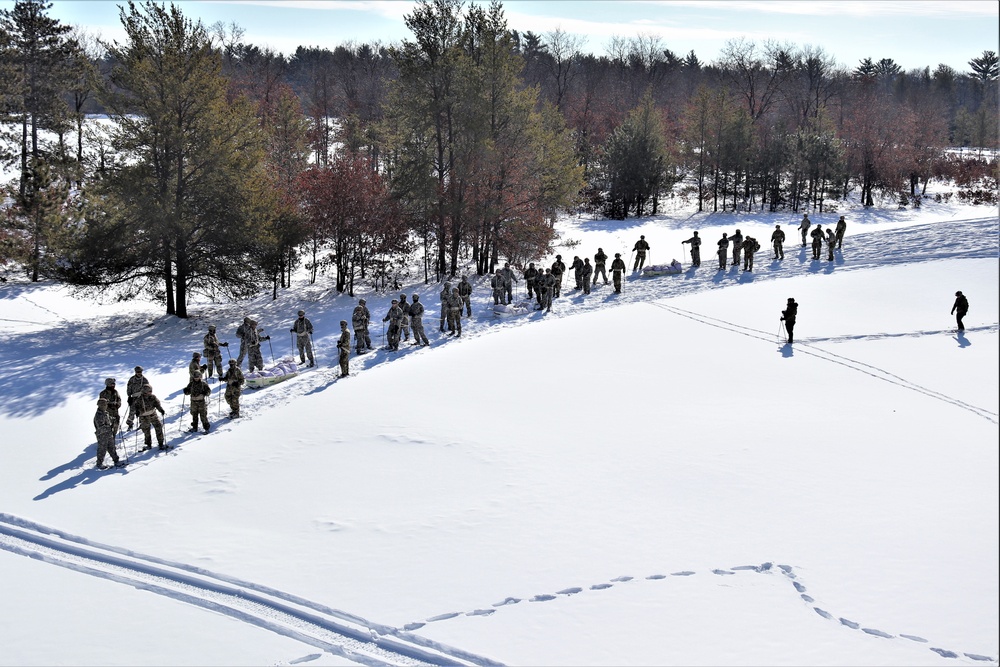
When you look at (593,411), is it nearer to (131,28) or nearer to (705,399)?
(705,399)

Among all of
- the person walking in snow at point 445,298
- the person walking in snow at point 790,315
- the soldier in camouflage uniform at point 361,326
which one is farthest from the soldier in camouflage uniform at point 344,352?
the person walking in snow at point 790,315

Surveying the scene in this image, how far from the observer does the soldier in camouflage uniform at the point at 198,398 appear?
1451 centimetres

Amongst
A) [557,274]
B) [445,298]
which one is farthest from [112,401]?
[557,274]

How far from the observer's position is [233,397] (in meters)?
15.3

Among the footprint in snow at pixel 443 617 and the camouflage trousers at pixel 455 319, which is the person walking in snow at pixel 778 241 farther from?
the footprint in snow at pixel 443 617

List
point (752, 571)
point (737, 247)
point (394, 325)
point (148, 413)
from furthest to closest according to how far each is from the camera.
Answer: point (737, 247) → point (394, 325) → point (148, 413) → point (752, 571)

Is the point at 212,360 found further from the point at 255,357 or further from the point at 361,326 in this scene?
the point at 361,326

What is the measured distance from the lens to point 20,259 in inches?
1064

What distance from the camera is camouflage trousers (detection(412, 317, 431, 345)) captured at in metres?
20.4

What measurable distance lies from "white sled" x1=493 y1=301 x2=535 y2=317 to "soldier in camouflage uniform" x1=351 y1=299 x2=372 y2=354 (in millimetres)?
4788

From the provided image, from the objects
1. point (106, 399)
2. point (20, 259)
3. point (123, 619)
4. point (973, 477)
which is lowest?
point (123, 619)

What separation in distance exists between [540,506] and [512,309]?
526 inches

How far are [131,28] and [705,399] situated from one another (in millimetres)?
19888

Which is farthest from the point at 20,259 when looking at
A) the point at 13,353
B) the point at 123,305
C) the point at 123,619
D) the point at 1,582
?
the point at 123,619
